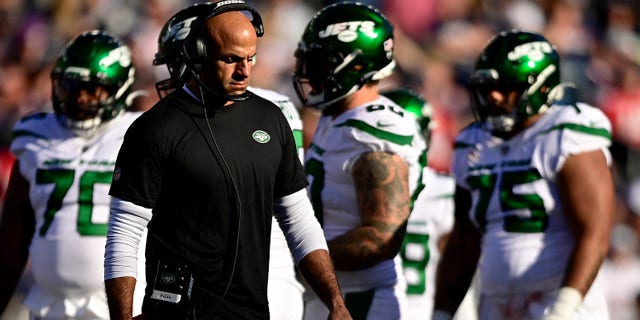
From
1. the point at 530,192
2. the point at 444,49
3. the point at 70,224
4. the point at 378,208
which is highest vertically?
the point at 378,208

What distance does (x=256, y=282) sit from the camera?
178 inches

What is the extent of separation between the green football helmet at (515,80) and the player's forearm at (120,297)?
2.38m

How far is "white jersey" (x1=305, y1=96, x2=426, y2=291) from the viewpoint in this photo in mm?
5586

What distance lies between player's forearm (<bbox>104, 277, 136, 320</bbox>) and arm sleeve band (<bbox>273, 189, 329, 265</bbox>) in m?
0.67

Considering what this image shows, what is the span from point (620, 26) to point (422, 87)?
2.48 metres

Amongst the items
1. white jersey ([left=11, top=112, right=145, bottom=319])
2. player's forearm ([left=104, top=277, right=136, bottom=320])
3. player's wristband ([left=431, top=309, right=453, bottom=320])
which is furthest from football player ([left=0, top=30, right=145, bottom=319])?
player's forearm ([left=104, top=277, right=136, bottom=320])

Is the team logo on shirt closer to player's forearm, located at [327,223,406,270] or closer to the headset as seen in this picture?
the headset

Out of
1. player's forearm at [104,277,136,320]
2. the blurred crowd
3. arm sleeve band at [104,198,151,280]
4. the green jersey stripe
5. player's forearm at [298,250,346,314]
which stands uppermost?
arm sleeve band at [104,198,151,280]

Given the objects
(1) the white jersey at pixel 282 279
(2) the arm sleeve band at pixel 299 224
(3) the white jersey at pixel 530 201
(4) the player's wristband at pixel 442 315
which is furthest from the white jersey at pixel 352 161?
(2) the arm sleeve band at pixel 299 224

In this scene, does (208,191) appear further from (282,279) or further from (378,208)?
(282,279)

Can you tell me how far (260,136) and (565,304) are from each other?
68.9 inches

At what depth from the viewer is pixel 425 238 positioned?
25.3ft

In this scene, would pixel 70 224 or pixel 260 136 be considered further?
pixel 70 224

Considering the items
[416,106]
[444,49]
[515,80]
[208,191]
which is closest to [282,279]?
[208,191]
